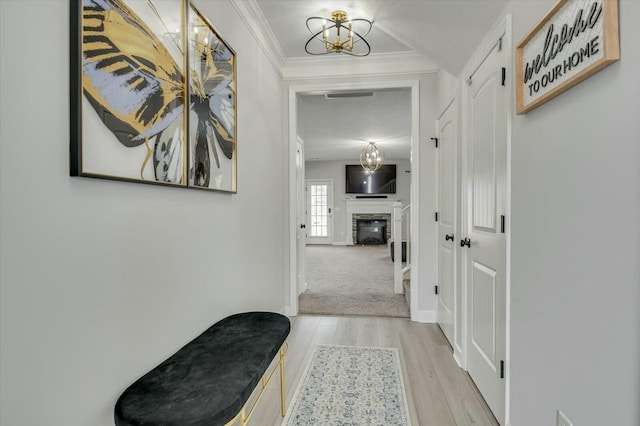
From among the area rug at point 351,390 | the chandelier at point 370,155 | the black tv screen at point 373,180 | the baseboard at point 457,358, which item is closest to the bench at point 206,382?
the area rug at point 351,390

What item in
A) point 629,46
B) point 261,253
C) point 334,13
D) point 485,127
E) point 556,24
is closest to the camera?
point 629,46

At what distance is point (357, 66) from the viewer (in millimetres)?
3375

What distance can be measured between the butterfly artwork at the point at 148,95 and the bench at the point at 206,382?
744 millimetres

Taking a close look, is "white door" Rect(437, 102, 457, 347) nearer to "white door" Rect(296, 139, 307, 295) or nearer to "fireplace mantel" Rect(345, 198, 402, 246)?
"white door" Rect(296, 139, 307, 295)

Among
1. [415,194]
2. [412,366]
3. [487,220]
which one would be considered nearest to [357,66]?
[415,194]

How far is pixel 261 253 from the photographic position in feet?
8.94

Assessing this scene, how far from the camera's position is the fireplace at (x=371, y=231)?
1033 cm

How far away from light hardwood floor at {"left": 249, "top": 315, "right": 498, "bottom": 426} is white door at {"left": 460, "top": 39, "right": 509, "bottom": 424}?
0.42ft

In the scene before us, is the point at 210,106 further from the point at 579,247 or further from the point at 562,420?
the point at 562,420

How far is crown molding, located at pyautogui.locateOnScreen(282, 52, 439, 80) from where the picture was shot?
328 centimetres

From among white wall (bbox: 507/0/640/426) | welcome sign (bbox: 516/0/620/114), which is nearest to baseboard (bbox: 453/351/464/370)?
white wall (bbox: 507/0/640/426)

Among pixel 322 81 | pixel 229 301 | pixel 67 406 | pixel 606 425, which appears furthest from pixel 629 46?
pixel 322 81

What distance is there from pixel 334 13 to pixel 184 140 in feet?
5.61

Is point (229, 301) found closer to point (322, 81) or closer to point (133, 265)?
point (133, 265)
